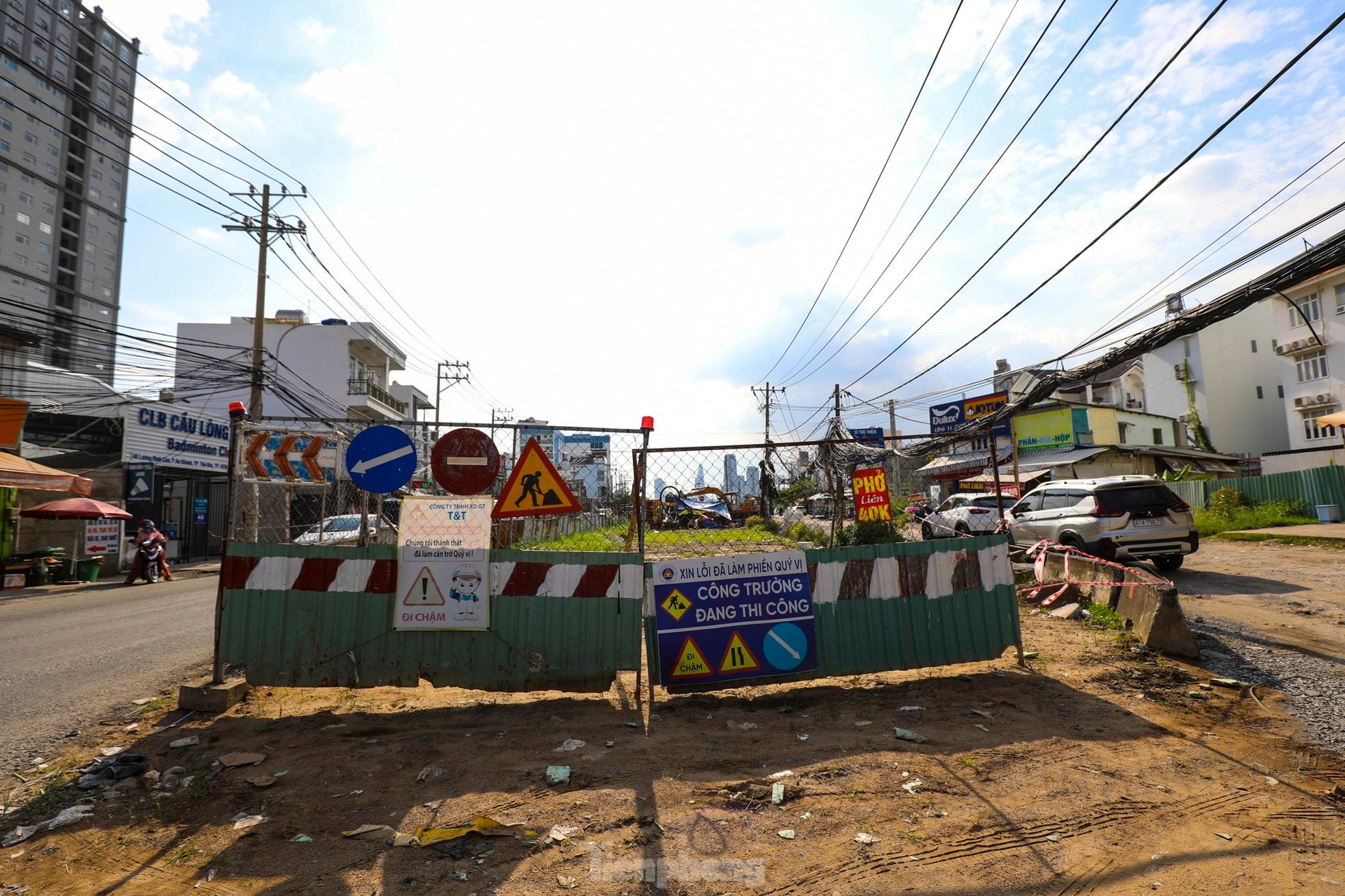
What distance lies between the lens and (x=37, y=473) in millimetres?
17391

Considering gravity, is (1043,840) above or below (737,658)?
below

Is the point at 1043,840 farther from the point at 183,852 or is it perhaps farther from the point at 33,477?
the point at 33,477

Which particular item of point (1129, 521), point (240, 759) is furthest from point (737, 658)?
point (1129, 521)

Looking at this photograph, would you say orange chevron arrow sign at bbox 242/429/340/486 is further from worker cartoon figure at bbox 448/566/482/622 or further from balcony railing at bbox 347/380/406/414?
balcony railing at bbox 347/380/406/414

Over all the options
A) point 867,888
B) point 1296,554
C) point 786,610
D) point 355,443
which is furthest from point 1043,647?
point 1296,554

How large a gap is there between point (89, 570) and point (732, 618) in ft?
70.2

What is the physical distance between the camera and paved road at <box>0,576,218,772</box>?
5.67 m

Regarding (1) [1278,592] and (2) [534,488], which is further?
(1) [1278,592]

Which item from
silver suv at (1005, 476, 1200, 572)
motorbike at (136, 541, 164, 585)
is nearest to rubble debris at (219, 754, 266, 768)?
silver suv at (1005, 476, 1200, 572)

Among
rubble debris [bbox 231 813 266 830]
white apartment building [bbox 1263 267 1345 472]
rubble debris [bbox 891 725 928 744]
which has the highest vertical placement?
white apartment building [bbox 1263 267 1345 472]

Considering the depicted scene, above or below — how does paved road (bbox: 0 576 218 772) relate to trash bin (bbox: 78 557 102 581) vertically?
below

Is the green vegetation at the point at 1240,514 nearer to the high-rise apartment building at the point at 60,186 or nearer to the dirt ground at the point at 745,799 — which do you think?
the dirt ground at the point at 745,799

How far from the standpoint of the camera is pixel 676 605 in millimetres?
5695

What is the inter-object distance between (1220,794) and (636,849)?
340cm
